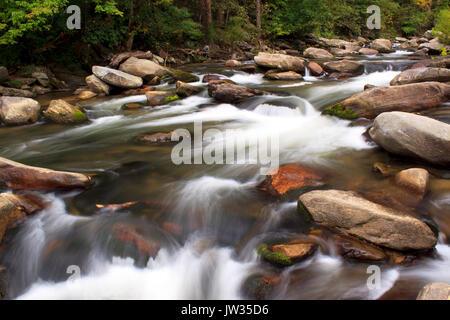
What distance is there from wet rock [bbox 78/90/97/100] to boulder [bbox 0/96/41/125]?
1.96 m

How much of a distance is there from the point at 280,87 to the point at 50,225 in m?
7.79

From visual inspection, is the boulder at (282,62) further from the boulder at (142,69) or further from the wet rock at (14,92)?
the wet rock at (14,92)

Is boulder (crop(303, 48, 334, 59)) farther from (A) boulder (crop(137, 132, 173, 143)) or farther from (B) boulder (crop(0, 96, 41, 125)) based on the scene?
(B) boulder (crop(0, 96, 41, 125))

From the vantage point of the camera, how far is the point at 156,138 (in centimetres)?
613

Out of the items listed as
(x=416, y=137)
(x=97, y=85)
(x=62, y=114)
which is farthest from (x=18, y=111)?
(x=416, y=137)

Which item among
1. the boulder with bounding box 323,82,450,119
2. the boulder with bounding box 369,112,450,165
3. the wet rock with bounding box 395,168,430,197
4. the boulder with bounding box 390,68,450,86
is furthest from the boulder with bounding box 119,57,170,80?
the wet rock with bounding box 395,168,430,197

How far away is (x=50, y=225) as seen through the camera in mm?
3510

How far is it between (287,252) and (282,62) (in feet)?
32.0

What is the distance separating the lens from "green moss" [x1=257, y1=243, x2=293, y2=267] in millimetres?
2920

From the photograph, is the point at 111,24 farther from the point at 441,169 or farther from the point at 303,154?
the point at 441,169

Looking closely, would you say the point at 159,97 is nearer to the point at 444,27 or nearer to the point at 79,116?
the point at 79,116

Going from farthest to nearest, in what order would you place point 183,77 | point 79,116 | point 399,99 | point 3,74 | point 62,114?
1. point 183,77
2. point 3,74
3. point 79,116
4. point 62,114
5. point 399,99

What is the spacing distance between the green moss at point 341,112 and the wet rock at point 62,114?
595 cm
